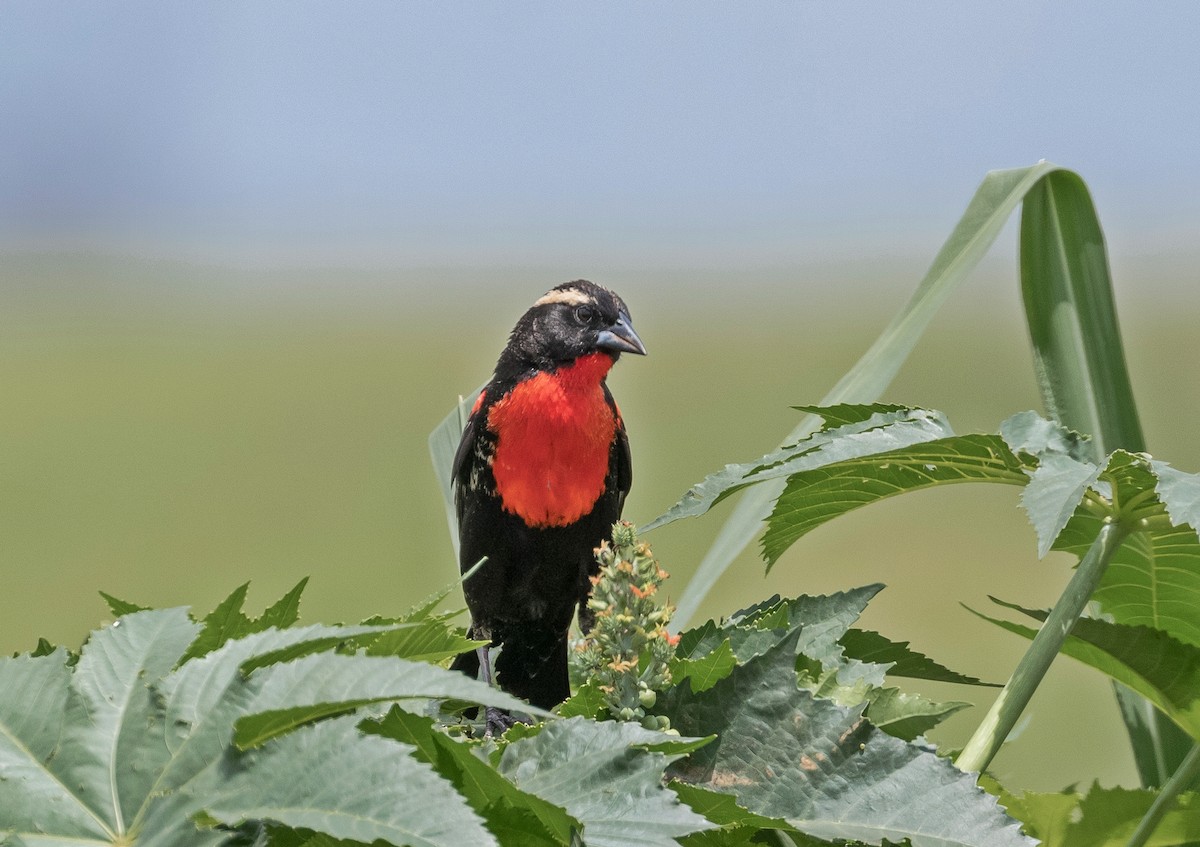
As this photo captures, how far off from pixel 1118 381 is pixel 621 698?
2.36 feet

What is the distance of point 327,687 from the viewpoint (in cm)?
44

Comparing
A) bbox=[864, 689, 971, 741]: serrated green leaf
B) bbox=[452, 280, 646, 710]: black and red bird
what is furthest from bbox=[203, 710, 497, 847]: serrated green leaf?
bbox=[452, 280, 646, 710]: black and red bird

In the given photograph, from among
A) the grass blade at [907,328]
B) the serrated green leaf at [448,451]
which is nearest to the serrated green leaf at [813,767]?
the grass blade at [907,328]

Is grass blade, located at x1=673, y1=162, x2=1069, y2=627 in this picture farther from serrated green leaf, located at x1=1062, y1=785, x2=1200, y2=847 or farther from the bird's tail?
the bird's tail

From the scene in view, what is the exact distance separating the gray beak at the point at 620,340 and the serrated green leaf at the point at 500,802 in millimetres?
1261

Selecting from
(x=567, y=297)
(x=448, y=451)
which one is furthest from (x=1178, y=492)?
(x=567, y=297)

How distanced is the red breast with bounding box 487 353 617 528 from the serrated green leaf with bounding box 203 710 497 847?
1.28 meters

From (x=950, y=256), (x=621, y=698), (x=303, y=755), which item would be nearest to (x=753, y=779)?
(x=621, y=698)

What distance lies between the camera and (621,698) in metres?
0.56

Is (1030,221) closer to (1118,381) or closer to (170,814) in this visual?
(1118,381)

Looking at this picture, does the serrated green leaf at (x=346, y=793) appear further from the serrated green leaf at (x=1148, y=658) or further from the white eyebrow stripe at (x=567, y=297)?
the white eyebrow stripe at (x=567, y=297)

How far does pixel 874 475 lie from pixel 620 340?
1045 mm

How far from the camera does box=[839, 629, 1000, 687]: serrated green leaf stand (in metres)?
0.74

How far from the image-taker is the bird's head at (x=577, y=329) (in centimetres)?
175
